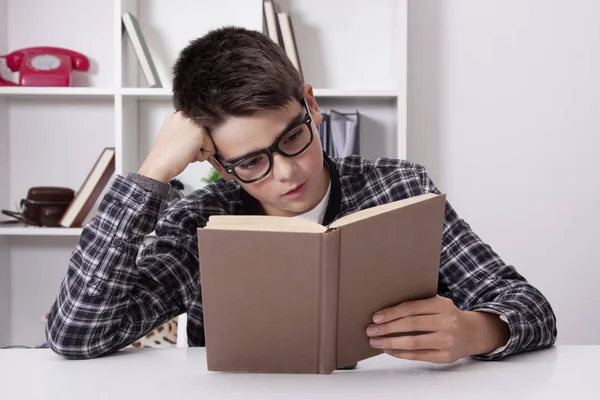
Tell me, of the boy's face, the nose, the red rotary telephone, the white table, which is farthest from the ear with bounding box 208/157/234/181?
the red rotary telephone

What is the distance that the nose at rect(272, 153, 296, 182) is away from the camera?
112 centimetres

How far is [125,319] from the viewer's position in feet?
3.60

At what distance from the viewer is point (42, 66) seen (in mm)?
2377

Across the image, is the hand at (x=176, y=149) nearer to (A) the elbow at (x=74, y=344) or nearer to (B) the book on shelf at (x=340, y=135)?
(A) the elbow at (x=74, y=344)

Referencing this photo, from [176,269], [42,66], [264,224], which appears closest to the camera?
[264,224]

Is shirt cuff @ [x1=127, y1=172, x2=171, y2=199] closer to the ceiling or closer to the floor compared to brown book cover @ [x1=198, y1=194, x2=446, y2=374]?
→ closer to the ceiling

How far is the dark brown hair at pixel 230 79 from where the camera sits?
1.12 meters

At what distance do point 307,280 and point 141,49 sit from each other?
5.38 ft

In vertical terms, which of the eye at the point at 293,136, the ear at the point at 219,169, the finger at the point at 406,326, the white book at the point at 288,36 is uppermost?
the white book at the point at 288,36

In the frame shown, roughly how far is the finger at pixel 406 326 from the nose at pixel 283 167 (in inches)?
13.2

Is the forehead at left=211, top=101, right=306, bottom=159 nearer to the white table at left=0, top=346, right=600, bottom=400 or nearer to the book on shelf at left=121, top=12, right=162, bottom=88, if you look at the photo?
the white table at left=0, top=346, right=600, bottom=400

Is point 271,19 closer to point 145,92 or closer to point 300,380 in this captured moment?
point 145,92

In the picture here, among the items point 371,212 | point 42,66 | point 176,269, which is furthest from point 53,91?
point 371,212

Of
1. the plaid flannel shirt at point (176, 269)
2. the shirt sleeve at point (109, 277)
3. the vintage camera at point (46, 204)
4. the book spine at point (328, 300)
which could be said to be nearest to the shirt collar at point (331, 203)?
the plaid flannel shirt at point (176, 269)
